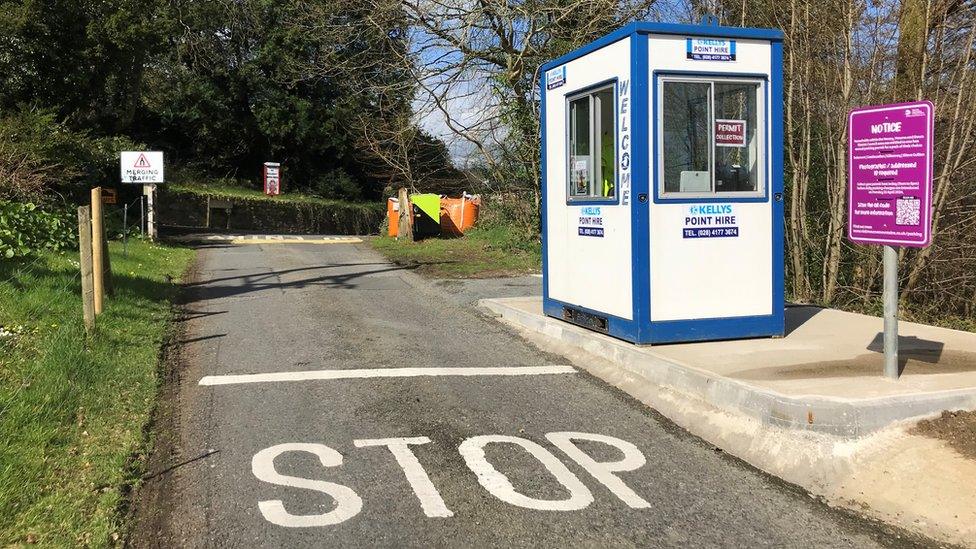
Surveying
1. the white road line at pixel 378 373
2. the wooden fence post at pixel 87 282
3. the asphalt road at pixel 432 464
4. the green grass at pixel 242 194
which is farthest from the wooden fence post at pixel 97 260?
the green grass at pixel 242 194

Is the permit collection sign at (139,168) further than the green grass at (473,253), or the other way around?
the permit collection sign at (139,168)

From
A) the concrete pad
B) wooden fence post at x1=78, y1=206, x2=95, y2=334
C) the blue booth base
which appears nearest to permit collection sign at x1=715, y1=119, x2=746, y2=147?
the blue booth base

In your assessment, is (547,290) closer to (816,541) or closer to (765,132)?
(765,132)

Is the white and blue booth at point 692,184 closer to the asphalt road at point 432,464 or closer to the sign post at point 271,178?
the asphalt road at point 432,464

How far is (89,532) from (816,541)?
367 cm

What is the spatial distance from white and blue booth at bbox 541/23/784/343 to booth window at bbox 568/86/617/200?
0.09m

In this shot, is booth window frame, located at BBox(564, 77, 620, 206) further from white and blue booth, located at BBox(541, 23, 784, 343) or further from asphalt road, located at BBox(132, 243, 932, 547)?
asphalt road, located at BBox(132, 243, 932, 547)

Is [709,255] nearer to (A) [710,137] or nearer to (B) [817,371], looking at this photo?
(A) [710,137]

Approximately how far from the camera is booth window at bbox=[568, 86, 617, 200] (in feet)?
26.6

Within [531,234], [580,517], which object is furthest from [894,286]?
[531,234]

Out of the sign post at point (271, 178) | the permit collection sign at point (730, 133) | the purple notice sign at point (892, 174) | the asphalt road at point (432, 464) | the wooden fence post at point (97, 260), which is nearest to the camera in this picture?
the asphalt road at point (432, 464)

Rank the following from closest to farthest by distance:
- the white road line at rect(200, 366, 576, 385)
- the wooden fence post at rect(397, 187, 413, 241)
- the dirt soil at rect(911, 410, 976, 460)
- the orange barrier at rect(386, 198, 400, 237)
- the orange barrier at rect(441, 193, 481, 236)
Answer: the dirt soil at rect(911, 410, 976, 460) → the white road line at rect(200, 366, 576, 385) → the wooden fence post at rect(397, 187, 413, 241) → the orange barrier at rect(441, 193, 481, 236) → the orange barrier at rect(386, 198, 400, 237)

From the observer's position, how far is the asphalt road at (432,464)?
4.20m

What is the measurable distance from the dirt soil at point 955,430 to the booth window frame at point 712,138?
2.86 meters
